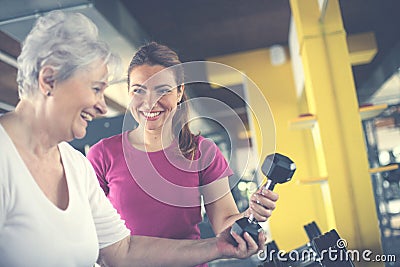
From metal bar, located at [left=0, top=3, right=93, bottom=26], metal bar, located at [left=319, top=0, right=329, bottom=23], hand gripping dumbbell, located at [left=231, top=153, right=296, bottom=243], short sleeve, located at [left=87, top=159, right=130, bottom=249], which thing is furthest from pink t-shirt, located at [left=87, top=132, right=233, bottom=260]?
metal bar, located at [left=319, top=0, right=329, bottom=23]

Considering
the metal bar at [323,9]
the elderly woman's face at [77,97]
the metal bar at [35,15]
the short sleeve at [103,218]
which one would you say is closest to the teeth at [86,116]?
the elderly woman's face at [77,97]

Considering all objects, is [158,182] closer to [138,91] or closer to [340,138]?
[138,91]

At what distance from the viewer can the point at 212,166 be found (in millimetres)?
1241

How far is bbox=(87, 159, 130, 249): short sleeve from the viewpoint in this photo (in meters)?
1.08

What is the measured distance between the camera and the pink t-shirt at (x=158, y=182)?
1243mm

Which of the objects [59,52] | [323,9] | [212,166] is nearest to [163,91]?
[212,166]

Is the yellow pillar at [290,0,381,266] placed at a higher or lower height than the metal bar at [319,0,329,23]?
lower

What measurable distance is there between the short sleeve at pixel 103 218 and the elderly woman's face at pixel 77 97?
0.43 ft

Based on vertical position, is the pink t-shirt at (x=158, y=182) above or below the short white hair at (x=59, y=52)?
below

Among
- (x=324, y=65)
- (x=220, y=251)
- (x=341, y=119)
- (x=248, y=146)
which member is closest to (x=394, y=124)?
(x=341, y=119)

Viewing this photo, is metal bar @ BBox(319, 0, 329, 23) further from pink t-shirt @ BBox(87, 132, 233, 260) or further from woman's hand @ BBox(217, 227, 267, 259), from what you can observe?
woman's hand @ BBox(217, 227, 267, 259)

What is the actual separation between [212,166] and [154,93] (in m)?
0.23

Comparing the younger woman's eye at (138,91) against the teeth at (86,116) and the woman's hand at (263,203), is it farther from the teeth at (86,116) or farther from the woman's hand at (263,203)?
the woman's hand at (263,203)

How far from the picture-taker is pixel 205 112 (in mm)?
1324
